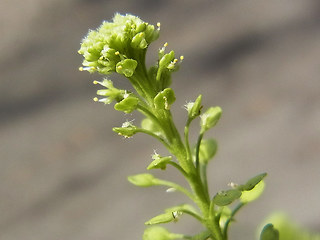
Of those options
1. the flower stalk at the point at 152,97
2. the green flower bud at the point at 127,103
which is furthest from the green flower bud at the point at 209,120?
the green flower bud at the point at 127,103

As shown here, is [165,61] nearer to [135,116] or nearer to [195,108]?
[195,108]

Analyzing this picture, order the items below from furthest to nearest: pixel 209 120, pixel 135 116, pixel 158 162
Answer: pixel 135 116 < pixel 209 120 < pixel 158 162

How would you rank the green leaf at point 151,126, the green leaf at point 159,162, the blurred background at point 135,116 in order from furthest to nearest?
the blurred background at point 135,116 < the green leaf at point 151,126 < the green leaf at point 159,162

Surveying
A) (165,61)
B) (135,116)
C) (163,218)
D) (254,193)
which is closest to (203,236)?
(163,218)

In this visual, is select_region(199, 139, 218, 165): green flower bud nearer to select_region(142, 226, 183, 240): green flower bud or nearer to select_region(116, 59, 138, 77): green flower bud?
select_region(142, 226, 183, 240): green flower bud

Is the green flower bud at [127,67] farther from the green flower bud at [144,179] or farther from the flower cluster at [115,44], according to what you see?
the green flower bud at [144,179]

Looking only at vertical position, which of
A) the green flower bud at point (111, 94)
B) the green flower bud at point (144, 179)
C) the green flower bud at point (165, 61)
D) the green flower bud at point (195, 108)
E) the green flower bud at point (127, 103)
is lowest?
the green flower bud at point (144, 179)
